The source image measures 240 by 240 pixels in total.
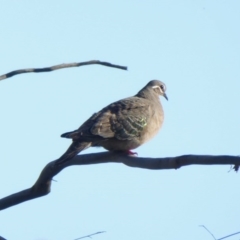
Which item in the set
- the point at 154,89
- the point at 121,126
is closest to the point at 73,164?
the point at 121,126

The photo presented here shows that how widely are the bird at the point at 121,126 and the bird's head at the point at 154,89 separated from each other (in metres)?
0.36

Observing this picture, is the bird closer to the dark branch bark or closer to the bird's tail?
the bird's tail

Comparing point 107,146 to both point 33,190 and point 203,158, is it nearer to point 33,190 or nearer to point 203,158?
point 33,190

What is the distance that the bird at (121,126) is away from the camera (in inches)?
345

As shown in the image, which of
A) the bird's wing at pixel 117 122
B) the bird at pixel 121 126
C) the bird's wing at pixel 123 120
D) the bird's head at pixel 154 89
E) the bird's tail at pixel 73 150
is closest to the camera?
the bird's tail at pixel 73 150

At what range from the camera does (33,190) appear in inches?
264

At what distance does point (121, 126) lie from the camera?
959cm

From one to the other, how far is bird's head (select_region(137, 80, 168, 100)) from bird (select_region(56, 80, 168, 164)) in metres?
0.36

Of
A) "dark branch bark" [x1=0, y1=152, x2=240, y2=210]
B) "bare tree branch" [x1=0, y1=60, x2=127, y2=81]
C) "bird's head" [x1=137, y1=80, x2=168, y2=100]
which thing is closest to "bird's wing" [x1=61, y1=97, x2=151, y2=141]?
"bird's head" [x1=137, y1=80, x2=168, y2=100]

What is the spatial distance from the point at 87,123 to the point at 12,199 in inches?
111

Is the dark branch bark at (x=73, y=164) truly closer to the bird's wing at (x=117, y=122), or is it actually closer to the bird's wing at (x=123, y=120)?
the bird's wing at (x=117, y=122)

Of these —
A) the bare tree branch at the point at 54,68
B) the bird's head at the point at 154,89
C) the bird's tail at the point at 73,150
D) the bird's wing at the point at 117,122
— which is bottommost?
the bird's tail at the point at 73,150

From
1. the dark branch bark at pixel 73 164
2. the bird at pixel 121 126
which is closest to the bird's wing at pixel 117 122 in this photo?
the bird at pixel 121 126

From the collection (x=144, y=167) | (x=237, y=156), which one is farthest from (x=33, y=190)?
(x=237, y=156)
